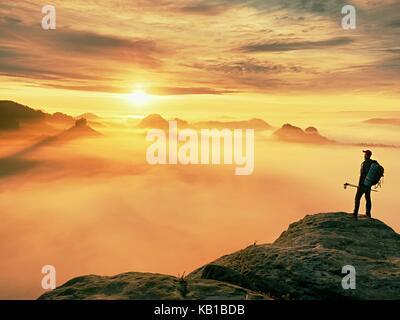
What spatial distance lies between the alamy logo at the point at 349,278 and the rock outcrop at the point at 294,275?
4.5 inches

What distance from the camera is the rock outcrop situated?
12539 mm

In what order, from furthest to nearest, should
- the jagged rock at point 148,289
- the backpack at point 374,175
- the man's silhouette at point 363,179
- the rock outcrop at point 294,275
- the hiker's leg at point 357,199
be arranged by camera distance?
the hiker's leg at point 357,199, the man's silhouette at point 363,179, the backpack at point 374,175, the rock outcrop at point 294,275, the jagged rock at point 148,289

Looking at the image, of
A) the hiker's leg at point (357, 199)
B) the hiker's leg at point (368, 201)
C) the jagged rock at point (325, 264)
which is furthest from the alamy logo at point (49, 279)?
the hiker's leg at point (368, 201)

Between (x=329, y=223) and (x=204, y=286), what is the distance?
32.5 ft

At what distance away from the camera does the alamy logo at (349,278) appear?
47.9 ft

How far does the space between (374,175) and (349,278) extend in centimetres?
743

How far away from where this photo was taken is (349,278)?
1482 cm

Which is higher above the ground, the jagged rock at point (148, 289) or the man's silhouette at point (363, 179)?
the man's silhouette at point (363, 179)

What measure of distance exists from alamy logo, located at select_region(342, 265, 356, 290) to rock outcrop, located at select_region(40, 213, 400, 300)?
0.11 m

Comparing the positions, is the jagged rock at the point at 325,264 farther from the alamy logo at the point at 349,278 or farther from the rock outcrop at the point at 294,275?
the alamy logo at the point at 349,278

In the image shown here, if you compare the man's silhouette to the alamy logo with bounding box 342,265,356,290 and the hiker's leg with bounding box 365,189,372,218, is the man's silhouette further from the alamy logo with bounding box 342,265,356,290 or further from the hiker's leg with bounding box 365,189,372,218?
the alamy logo with bounding box 342,265,356,290
